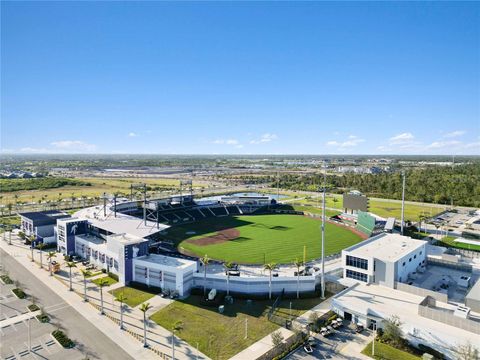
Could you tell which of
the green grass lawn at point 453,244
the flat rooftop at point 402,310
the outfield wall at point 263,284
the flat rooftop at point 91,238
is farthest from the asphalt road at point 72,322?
the green grass lawn at point 453,244

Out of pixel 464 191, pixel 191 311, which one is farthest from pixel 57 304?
pixel 464 191

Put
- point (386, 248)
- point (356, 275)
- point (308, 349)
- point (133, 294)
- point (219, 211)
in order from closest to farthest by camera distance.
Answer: point (308, 349), point (133, 294), point (356, 275), point (386, 248), point (219, 211)

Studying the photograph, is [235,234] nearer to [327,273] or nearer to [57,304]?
[327,273]

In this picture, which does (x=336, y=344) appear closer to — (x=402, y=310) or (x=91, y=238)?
(x=402, y=310)

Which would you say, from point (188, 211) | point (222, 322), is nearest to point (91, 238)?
point (222, 322)

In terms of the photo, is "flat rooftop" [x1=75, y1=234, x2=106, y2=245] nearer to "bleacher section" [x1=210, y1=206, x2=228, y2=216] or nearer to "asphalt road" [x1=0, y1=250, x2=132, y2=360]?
"asphalt road" [x1=0, y1=250, x2=132, y2=360]

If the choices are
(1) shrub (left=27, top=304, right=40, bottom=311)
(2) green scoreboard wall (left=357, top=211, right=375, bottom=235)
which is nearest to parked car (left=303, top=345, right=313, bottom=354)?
(1) shrub (left=27, top=304, right=40, bottom=311)

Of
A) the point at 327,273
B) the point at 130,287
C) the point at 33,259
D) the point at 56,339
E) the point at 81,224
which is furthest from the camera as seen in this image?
the point at 81,224
